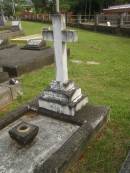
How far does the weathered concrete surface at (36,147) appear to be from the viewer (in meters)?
3.99

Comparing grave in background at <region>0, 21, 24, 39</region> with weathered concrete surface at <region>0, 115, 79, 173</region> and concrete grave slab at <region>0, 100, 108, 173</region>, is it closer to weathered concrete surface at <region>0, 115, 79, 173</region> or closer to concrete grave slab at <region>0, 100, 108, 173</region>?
concrete grave slab at <region>0, 100, 108, 173</region>

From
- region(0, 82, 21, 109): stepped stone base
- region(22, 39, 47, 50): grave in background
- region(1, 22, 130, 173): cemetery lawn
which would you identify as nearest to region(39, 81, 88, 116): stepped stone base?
region(1, 22, 130, 173): cemetery lawn

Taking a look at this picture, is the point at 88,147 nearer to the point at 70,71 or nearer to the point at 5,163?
the point at 5,163

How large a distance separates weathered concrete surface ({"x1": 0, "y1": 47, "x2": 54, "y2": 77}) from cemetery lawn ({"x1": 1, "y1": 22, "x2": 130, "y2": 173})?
0.88ft

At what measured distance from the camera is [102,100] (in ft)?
22.5

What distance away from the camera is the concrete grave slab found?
12.8 feet

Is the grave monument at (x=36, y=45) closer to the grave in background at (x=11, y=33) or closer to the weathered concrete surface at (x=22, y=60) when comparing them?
the weathered concrete surface at (x=22, y=60)

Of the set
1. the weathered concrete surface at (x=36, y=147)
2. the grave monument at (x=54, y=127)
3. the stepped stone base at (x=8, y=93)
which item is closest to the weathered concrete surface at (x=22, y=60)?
the stepped stone base at (x=8, y=93)

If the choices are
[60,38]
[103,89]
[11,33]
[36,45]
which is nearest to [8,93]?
[60,38]

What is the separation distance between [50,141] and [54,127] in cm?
48

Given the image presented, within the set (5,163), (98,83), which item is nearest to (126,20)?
(98,83)

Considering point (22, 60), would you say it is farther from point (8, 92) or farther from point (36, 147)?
point (36, 147)

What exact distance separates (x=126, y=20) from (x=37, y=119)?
18719mm

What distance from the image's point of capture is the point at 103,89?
25.4 feet
